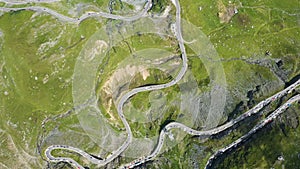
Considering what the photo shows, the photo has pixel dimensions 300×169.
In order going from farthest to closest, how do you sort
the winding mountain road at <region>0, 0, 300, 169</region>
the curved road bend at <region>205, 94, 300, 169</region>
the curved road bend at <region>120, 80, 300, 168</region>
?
the curved road bend at <region>120, 80, 300, 168</region> < the curved road bend at <region>205, 94, 300, 169</region> < the winding mountain road at <region>0, 0, 300, 169</region>

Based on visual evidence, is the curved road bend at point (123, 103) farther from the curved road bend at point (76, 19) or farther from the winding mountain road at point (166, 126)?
the curved road bend at point (76, 19)

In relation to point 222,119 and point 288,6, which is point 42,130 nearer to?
point 222,119

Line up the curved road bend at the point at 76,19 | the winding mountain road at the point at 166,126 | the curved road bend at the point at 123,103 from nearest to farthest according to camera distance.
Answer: the curved road bend at the point at 123,103
the winding mountain road at the point at 166,126
the curved road bend at the point at 76,19

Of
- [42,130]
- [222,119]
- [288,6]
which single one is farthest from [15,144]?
[288,6]

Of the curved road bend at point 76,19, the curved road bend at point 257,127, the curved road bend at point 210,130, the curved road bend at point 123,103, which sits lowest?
the curved road bend at point 257,127

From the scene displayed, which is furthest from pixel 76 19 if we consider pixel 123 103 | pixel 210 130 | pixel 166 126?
pixel 210 130

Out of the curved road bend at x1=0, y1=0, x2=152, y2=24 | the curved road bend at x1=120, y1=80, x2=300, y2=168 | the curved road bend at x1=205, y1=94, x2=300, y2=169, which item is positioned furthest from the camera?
the curved road bend at x1=120, y1=80, x2=300, y2=168

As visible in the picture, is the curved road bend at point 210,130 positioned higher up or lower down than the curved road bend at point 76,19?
lower down

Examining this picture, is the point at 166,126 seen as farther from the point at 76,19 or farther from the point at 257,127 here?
the point at 76,19

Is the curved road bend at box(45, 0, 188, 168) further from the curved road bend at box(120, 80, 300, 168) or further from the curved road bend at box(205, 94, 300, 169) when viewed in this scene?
the curved road bend at box(205, 94, 300, 169)

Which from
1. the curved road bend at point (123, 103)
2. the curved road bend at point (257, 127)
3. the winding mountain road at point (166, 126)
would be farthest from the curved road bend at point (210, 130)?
the curved road bend at point (123, 103)

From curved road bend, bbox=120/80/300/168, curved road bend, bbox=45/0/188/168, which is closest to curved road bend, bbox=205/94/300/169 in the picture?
curved road bend, bbox=120/80/300/168

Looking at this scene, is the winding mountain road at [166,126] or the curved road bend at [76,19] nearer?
the winding mountain road at [166,126]
